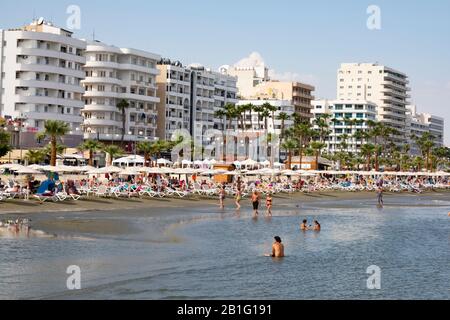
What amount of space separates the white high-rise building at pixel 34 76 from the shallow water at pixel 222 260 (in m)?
58.9

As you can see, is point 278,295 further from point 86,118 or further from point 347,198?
point 86,118

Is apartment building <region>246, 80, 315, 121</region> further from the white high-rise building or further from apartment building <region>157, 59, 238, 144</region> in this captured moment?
the white high-rise building

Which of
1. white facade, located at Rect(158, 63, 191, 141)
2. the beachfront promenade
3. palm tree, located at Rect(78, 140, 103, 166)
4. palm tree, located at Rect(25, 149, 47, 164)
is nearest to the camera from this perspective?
the beachfront promenade

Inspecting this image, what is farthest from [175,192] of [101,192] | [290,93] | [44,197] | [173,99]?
[290,93]

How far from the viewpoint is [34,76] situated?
10325 cm

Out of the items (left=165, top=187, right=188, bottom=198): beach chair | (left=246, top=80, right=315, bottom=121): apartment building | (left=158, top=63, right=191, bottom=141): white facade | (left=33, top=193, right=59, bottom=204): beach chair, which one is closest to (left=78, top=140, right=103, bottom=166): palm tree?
(left=165, top=187, right=188, bottom=198): beach chair

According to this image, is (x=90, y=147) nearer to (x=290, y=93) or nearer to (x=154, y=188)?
(x=154, y=188)

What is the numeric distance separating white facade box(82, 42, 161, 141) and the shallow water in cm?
7422

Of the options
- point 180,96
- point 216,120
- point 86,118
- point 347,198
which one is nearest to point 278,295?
point 347,198

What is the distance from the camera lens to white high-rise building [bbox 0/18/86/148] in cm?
10250

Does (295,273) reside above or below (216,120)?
below

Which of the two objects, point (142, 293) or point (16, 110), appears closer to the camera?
point (142, 293)
